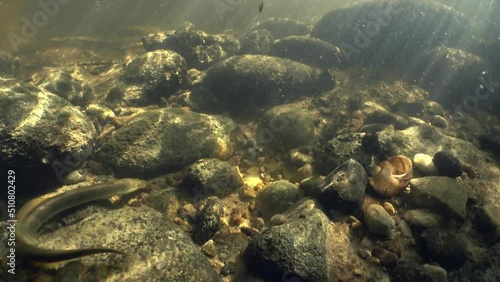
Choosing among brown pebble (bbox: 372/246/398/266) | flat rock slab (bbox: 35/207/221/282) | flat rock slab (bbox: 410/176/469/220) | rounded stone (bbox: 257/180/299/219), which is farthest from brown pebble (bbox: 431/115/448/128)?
flat rock slab (bbox: 35/207/221/282)

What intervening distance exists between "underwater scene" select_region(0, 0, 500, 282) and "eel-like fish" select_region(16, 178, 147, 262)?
24 millimetres

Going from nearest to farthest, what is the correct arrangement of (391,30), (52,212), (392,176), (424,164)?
(52,212), (392,176), (424,164), (391,30)

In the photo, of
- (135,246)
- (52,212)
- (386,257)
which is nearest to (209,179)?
(135,246)

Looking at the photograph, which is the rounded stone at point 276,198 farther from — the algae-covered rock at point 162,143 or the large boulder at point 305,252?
the algae-covered rock at point 162,143

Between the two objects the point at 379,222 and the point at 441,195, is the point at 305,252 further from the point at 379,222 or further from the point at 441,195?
the point at 441,195

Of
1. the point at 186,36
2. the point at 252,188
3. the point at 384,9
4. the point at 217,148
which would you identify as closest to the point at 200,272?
the point at 252,188

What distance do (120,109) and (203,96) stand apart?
2.70 meters

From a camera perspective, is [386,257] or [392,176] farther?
[392,176]

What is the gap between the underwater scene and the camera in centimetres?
455

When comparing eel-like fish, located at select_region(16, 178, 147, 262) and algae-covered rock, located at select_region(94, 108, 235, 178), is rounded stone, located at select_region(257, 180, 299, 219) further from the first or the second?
eel-like fish, located at select_region(16, 178, 147, 262)

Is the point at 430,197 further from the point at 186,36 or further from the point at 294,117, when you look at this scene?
the point at 186,36

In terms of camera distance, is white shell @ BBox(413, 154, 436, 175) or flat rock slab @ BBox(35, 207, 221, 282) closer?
flat rock slab @ BBox(35, 207, 221, 282)

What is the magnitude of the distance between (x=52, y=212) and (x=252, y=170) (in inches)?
171

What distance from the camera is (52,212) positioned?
16.3ft
